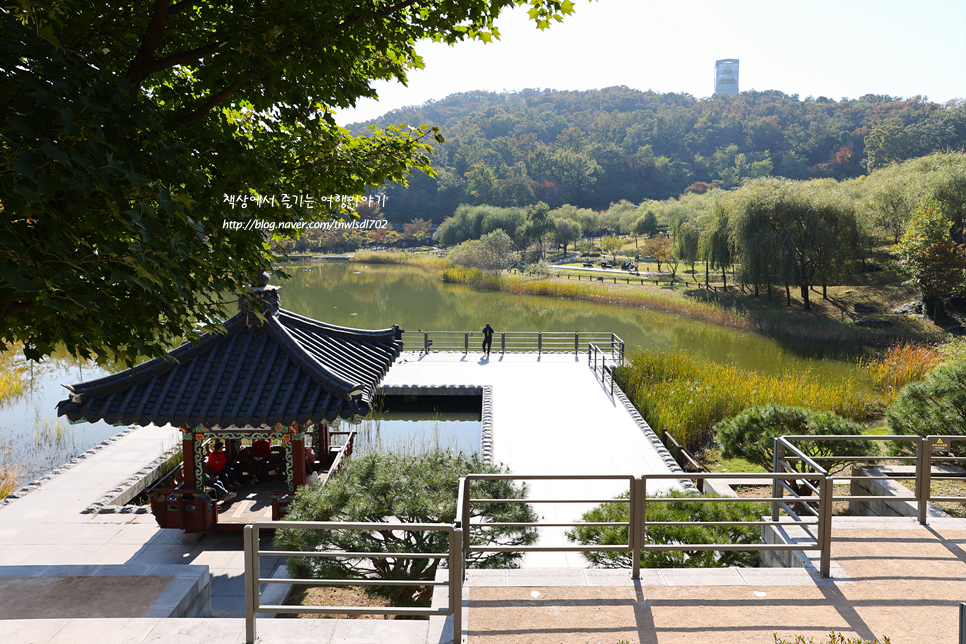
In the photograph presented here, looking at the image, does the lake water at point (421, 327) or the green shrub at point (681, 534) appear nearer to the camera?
the green shrub at point (681, 534)

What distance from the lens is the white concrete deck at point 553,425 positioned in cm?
966

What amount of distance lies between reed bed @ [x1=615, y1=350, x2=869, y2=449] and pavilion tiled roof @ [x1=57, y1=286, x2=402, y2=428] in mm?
7346

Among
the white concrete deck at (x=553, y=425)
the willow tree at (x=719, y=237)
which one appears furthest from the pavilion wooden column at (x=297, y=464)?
the willow tree at (x=719, y=237)

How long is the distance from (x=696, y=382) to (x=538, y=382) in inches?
158

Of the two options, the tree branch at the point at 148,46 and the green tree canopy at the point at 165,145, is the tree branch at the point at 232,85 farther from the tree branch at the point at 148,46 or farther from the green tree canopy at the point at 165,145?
the tree branch at the point at 148,46

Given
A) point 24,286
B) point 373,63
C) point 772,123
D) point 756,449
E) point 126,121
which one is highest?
point 772,123

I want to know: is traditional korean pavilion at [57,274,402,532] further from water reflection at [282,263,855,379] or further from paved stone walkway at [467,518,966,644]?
water reflection at [282,263,855,379]

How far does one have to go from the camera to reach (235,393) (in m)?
7.88

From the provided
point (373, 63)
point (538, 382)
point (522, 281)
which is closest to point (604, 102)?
point (522, 281)

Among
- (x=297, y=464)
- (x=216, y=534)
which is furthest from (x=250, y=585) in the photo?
(x=216, y=534)

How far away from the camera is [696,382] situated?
15484 millimetres

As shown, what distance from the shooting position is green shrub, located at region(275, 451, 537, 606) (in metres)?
5.93

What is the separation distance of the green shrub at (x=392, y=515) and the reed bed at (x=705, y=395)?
747 centimetres

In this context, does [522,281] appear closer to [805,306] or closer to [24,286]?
[805,306]
